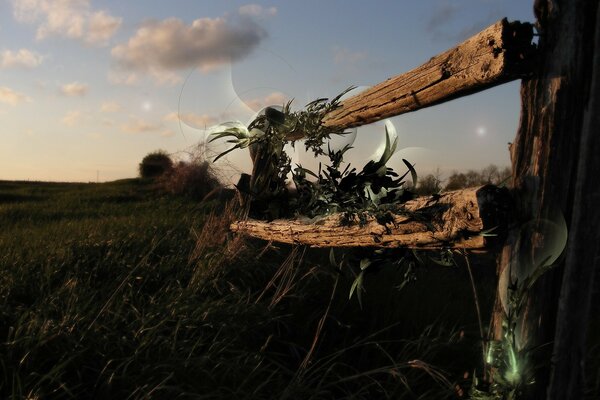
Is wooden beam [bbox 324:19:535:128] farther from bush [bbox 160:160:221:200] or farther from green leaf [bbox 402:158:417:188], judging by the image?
bush [bbox 160:160:221:200]

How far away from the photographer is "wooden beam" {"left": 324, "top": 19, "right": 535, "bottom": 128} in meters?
2.29

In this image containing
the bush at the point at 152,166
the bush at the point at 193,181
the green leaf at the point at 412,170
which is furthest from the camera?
the bush at the point at 152,166

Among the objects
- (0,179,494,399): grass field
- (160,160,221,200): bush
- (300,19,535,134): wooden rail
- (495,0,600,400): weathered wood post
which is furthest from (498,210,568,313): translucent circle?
(160,160,221,200): bush

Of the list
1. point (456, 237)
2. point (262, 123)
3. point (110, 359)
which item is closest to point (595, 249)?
point (456, 237)

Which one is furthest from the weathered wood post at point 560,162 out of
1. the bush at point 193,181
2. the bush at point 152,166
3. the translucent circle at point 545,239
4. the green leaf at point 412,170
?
the bush at point 152,166

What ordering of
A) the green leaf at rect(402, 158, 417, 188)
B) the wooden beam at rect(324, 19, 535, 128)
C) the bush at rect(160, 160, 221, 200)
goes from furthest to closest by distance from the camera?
the bush at rect(160, 160, 221, 200) < the green leaf at rect(402, 158, 417, 188) < the wooden beam at rect(324, 19, 535, 128)

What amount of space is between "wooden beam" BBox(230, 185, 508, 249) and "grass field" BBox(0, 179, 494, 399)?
26cm

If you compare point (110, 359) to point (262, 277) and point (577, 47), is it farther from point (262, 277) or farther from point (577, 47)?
point (577, 47)

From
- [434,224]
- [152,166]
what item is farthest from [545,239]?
A: [152,166]

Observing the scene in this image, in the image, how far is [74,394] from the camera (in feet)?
9.55

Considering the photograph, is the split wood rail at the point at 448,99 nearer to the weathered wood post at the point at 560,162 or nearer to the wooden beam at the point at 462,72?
the wooden beam at the point at 462,72

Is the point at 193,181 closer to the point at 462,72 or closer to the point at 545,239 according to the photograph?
the point at 462,72

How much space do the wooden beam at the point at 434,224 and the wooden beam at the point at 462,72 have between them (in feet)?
1.66

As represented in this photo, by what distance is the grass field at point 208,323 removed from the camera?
9.87 ft
